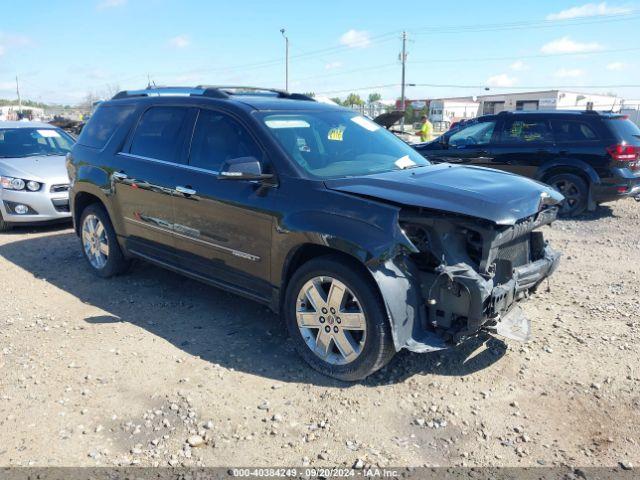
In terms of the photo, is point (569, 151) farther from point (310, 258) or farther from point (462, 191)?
point (310, 258)

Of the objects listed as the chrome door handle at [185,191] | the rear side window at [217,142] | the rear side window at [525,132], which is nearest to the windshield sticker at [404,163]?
the rear side window at [217,142]

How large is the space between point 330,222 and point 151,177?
2.11 meters

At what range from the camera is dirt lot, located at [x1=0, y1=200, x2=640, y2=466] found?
305 centimetres

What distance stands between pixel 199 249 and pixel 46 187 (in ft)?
15.4

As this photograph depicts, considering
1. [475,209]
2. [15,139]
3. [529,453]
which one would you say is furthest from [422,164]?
[15,139]

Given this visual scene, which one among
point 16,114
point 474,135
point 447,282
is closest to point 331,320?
point 447,282

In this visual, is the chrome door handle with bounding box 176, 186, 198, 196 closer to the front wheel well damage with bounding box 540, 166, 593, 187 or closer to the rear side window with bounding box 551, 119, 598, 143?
the front wheel well damage with bounding box 540, 166, 593, 187

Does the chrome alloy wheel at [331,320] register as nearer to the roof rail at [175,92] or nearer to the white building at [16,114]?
the roof rail at [175,92]

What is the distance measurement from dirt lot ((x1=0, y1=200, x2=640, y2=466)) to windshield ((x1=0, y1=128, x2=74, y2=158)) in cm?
435

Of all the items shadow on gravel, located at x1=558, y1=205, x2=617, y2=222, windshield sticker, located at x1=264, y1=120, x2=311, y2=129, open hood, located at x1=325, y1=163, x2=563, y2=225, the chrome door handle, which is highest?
windshield sticker, located at x1=264, y1=120, x2=311, y2=129

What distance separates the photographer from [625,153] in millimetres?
8727

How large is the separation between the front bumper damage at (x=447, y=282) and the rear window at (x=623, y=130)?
21.1 feet

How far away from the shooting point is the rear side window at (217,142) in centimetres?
422

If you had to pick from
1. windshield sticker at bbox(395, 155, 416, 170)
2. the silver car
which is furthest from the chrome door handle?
the silver car
